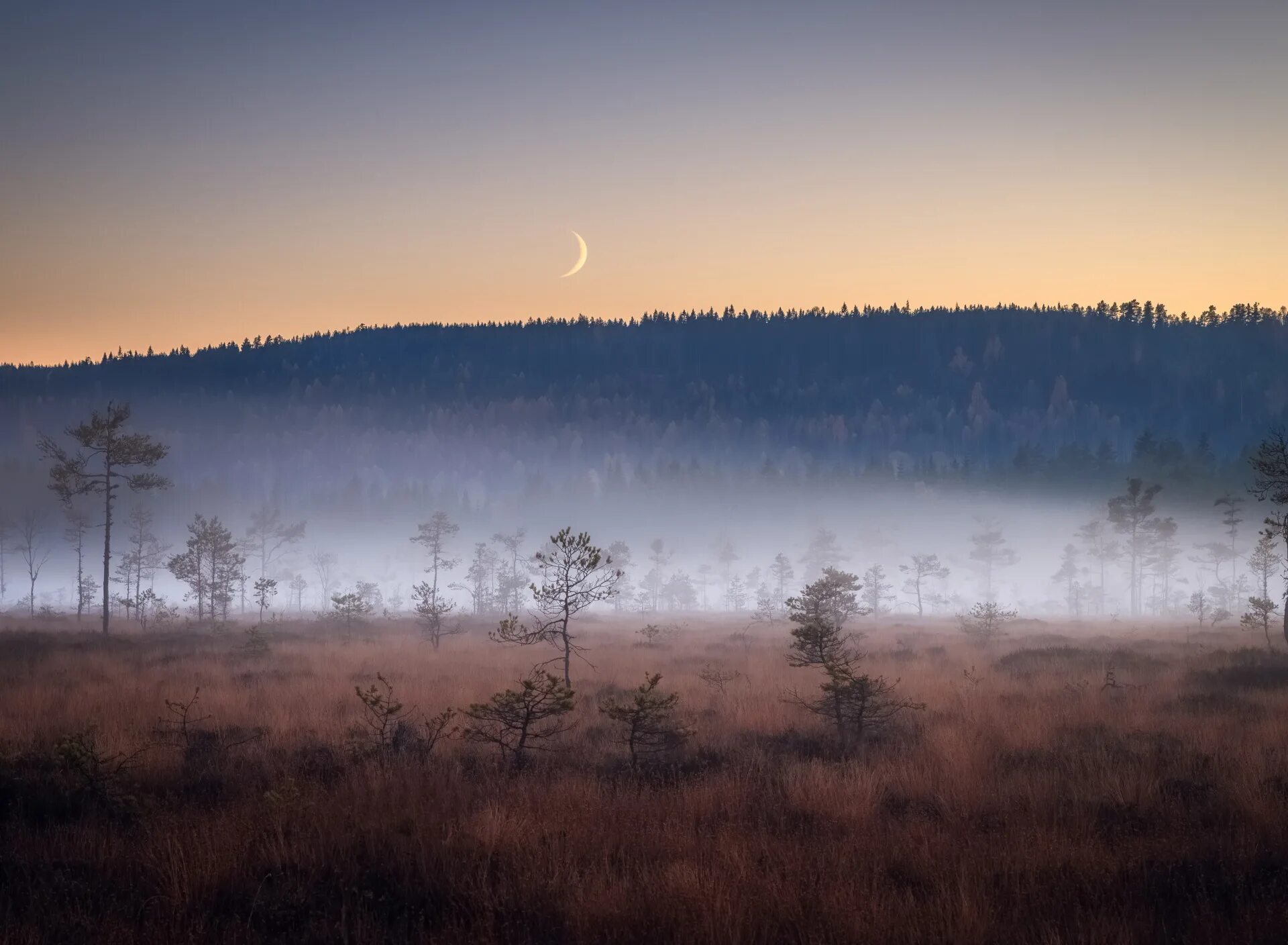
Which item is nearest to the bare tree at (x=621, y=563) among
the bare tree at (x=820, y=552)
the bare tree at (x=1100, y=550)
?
the bare tree at (x=820, y=552)

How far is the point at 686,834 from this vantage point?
6.40m

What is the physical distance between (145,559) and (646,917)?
217 ft

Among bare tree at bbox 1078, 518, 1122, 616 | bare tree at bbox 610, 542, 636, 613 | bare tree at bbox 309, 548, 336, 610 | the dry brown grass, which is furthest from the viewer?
bare tree at bbox 309, 548, 336, 610

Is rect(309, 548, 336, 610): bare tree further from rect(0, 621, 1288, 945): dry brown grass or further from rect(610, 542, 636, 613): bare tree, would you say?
rect(0, 621, 1288, 945): dry brown grass

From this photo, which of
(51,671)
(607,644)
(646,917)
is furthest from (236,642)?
(646,917)

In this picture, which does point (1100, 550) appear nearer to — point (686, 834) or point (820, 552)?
point (820, 552)

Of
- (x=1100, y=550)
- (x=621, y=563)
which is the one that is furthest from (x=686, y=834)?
(x=1100, y=550)

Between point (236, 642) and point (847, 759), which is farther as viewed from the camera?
point (236, 642)

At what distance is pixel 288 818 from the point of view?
6.65m

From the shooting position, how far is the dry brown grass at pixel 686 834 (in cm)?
482

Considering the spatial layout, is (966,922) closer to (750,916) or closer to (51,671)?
(750,916)

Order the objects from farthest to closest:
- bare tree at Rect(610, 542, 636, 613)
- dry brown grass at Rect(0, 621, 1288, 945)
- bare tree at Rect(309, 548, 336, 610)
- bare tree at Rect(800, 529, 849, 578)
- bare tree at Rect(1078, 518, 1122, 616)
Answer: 1. bare tree at Rect(309, 548, 336, 610)
2. bare tree at Rect(800, 529, 849, 578)
3. bare tree at Rect(610, 542, 636, 613)
4. bare tree at Rect(1078, 518, 1122, 616)
5. dry brown grass at Rect(0, 621, 1288, 945)

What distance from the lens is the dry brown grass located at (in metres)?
4.82

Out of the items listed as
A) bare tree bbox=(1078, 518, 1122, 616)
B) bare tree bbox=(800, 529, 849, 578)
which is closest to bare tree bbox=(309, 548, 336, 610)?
bare tree bbox=(800, 529, 849, 578)
